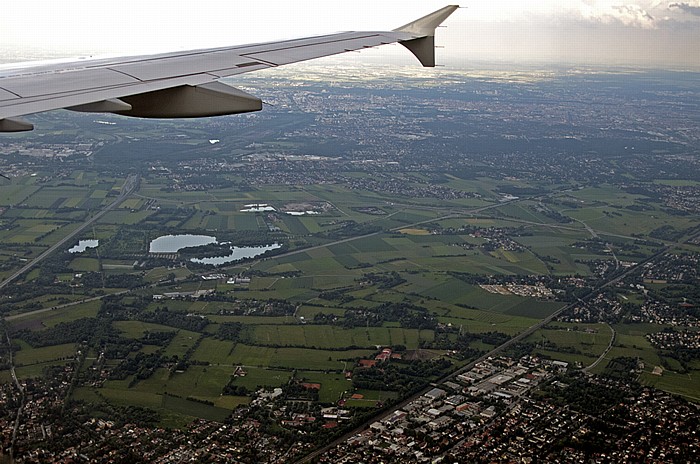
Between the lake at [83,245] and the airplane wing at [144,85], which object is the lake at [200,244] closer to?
the lake at [83,245]

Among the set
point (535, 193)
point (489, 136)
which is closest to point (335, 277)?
point (535, 193)

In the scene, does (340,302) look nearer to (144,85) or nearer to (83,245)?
(83,245)

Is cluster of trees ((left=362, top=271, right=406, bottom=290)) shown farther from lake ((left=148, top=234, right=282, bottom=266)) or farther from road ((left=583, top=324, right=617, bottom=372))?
road ((left=583, top=324, right=617, bottom=372))

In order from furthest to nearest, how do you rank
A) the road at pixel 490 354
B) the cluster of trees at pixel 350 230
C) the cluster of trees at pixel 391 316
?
the cluster of trees at pixel 350 230, the cluster of trees at pixel 391 316, the road at pixel 490 354

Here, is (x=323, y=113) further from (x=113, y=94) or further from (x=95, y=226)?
(x=113, y=94)

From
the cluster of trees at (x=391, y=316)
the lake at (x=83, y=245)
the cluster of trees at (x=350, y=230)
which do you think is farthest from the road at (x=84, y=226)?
the cluster of trees at (x=391, y=316)

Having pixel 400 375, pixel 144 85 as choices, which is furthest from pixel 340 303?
pixel 144 85
